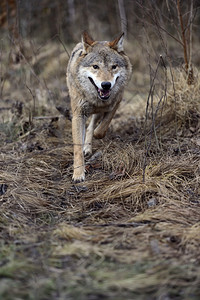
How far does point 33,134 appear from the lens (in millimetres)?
6473

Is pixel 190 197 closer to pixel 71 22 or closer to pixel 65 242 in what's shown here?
pixel 65 242

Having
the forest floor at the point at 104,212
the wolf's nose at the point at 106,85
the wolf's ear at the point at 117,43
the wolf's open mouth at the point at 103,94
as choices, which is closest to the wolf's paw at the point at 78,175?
the forest floor at the point at 104,212

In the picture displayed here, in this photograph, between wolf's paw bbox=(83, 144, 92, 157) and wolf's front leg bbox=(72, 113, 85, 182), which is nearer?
wolf's front leg bbox=(72, 113, 85, 182)

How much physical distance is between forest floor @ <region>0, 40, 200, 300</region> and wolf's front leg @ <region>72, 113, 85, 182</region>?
154mm

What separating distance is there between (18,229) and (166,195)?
62.5 inches

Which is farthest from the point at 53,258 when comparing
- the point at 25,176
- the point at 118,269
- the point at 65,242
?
the point at 25,176

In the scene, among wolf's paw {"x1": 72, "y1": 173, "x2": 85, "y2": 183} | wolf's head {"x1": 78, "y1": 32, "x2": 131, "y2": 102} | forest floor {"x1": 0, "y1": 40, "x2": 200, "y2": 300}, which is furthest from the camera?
wolf's head {"x1": 78, "y1": 32, "x2": 131, "y2": 102}

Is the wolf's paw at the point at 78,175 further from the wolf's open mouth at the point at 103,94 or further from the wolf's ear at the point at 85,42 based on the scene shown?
the wolf's ear at the point at 85,42

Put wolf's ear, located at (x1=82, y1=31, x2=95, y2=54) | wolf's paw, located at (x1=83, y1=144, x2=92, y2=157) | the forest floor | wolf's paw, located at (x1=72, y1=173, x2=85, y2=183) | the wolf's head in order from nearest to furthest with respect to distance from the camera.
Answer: the forest floor < wolf's paw, located at (x1=72, y1=173, x2=85, y2=183) < the wolf's head < wolf's ear, located at (x1=82, y1=31, x2=95, y2=54) < wolf's paw, located at (x1=83, y1=144, x2=92, y2=157)

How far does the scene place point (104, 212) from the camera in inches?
149

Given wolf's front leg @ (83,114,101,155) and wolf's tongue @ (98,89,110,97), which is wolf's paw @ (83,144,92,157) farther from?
wolf's tongue @ (98,89,110,97)

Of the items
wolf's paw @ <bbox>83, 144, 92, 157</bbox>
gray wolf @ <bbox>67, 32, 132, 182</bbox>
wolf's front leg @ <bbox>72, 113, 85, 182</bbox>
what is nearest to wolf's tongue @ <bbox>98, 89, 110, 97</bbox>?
gray wolf @ <bbox>67, 32, 132, 182</bbox>

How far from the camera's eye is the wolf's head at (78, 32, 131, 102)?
16.3 feet

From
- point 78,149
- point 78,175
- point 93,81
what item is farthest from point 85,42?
point 78,175
